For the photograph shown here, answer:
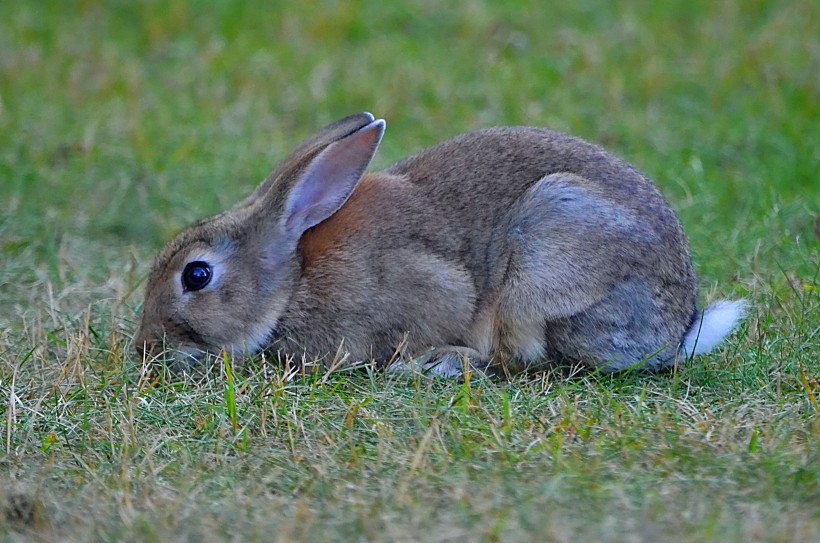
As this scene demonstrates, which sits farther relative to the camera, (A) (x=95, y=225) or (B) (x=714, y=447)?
(A) (x=95, y=225)

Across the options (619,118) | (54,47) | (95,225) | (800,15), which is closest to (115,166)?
(95,225)

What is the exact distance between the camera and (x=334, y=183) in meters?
4.91

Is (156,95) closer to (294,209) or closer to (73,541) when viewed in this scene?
(294,209)

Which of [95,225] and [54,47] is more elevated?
[54,47]

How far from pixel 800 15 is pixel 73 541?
7523 millimetres

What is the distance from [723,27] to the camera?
9.14 meters

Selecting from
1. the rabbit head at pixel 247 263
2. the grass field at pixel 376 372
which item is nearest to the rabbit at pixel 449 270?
the rabbit head at pixel 247 263

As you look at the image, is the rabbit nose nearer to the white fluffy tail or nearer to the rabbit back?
the rabbit back

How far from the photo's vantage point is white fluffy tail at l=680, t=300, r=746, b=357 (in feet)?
15.3

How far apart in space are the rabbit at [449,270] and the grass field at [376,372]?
0.53 ft

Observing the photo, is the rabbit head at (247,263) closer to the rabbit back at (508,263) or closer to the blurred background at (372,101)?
the rabbit back at (508,263)

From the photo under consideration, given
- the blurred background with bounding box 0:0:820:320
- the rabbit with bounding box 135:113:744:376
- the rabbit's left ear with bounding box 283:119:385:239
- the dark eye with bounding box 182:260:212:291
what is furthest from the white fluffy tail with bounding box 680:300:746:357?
the dark eye with bounding box 182:260:212:291

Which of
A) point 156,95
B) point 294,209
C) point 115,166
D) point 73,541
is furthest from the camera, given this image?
point 156,95

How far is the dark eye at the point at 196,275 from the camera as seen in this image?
15.8ft
